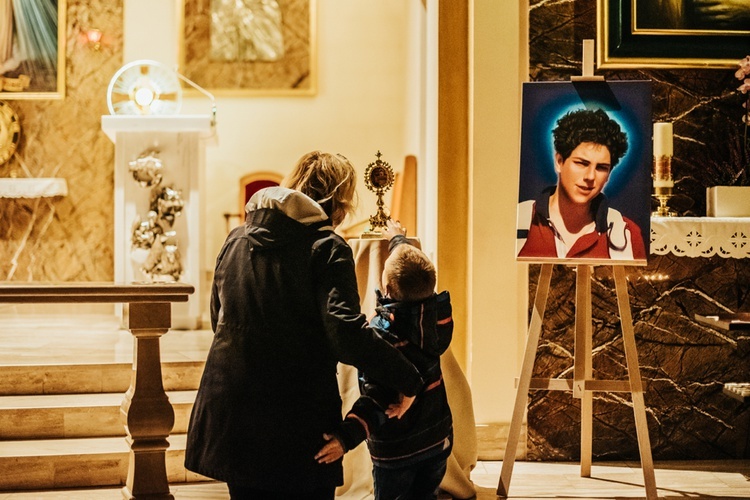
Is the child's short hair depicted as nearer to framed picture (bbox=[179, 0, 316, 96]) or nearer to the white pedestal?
the white pedestal

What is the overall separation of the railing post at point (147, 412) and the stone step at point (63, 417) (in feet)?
4.33

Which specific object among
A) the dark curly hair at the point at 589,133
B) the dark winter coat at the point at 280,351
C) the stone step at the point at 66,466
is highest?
the dark curly hair at the point at 589,133

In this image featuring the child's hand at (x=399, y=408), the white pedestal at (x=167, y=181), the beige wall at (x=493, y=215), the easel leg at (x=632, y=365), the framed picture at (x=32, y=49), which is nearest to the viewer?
the child's hand at (x=399, y=408)

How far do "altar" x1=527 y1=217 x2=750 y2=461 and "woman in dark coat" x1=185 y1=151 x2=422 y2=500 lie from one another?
249cm

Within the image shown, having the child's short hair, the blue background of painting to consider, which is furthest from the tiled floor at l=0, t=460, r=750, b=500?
the child's short hair

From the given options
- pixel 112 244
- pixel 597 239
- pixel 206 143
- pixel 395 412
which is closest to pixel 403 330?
pixel 395 412

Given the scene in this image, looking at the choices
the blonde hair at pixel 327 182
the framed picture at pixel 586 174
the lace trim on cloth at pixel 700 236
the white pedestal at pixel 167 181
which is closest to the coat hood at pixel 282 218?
the blonde hair at pixel 327 182

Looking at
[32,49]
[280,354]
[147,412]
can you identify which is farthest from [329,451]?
[32,49]

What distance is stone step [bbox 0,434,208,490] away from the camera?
3910mm

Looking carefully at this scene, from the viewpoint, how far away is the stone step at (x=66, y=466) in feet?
12.8

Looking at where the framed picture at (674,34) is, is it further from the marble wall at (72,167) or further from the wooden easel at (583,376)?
the marble wall at (72,167)

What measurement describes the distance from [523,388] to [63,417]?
2.20 metres

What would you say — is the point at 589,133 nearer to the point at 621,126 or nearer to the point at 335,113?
the point at 621,126

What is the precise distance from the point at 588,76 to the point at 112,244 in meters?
5.45
